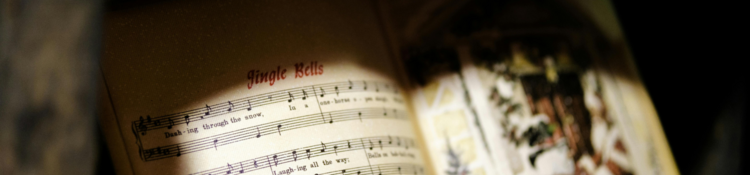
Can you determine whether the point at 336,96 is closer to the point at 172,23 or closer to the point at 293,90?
the point at 293,90

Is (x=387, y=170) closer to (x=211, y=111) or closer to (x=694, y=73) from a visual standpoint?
(x=211, y=111)

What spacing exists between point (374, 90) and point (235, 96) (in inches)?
6.7

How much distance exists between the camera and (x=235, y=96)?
1.48 feet

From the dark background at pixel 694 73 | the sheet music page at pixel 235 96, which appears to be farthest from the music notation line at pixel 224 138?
the dark background at pixel 694 73

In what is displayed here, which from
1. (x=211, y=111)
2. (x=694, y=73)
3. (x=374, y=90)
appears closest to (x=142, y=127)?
(x=211, y=111)

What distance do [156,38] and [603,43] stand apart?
0.66m

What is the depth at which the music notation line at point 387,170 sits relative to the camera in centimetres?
46

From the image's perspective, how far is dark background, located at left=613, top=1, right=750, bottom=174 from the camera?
1.97ft

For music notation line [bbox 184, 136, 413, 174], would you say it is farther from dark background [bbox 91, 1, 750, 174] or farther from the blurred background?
dark background [bbox 91, 1, 750, 174]

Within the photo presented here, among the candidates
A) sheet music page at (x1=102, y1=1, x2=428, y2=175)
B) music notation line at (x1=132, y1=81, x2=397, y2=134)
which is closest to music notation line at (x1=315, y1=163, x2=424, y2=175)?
sheet music page at (x1=102, y1=1, x2=428, y2=175)

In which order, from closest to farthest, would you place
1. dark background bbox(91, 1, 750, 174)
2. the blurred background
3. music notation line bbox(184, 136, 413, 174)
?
the blurred background, music notation line bbox(184, 136, 413, 174), dark background bbox(91, 1, 750, 174)

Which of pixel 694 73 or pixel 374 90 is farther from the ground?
pixel 374 90

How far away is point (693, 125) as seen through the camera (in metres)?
0.63

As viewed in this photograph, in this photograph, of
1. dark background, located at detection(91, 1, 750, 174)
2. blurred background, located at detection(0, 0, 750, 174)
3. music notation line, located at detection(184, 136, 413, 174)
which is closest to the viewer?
blurred background, located at detection(0, 0, 750, 174)
